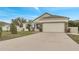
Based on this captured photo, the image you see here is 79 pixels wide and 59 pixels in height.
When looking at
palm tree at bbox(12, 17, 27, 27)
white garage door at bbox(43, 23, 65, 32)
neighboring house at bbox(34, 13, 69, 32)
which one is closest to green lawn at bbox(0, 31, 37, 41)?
palm tree at bbox(12, 17, 27, 27)

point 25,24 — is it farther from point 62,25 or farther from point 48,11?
point 62,25

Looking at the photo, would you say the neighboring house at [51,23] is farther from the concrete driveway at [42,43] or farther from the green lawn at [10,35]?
the green lawn at [10,35]

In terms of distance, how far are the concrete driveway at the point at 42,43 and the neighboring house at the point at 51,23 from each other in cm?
38

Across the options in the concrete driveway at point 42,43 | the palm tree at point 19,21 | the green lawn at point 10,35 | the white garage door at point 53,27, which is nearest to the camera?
the concrete driveway at point 42,43

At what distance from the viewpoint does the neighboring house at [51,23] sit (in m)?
9.23

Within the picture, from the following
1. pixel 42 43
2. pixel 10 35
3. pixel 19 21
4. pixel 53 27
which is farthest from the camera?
pixel 53 27

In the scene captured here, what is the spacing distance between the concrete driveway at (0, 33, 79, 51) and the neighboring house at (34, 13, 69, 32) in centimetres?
38

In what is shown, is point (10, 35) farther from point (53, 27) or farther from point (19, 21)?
point (53, 27)

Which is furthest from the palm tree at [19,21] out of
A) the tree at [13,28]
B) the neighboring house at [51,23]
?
the neighboring house at [51,23]

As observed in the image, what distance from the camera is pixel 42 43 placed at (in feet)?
28.8

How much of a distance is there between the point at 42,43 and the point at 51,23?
163 centimetres

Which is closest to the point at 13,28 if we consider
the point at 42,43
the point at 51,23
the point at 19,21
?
the point at 19,21
